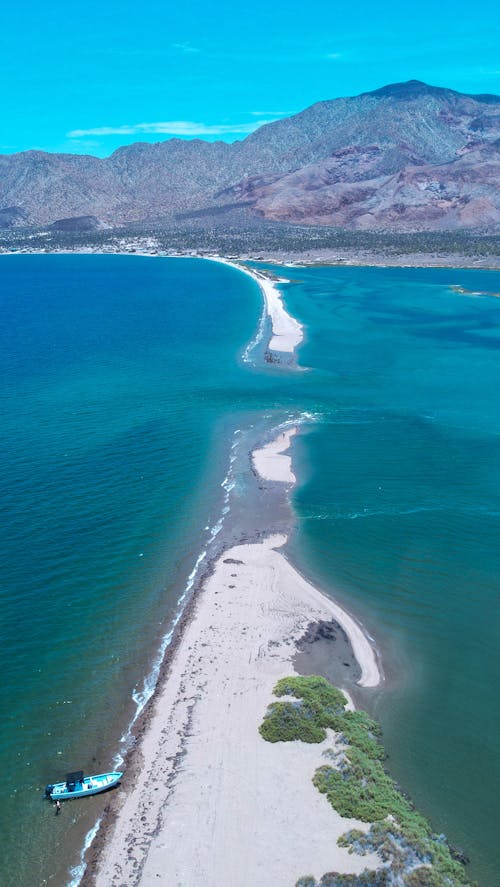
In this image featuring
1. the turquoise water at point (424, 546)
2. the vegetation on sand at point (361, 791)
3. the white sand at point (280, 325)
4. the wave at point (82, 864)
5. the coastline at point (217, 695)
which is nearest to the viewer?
the vegetation on sand at point (361, 791)

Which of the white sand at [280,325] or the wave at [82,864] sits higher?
the white sand at [280,325]

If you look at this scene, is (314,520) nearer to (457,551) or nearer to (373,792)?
(457,551)

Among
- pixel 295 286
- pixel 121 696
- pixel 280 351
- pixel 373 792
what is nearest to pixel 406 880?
pixel 373 792

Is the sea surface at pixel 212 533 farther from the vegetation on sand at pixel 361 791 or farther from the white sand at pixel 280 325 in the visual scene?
the white sand at pixel 280 325

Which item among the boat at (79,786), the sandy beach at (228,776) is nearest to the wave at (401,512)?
the sandy beach at (228,776)

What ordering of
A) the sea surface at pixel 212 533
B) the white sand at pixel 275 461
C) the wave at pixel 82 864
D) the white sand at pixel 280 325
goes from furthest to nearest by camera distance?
the white sand at pixel 280 325 < the white sand at pixel 275 461 < the sea surface at pixel 212 533 < the wave at pixel 82 864

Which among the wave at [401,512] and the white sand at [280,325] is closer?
the wave at [401,512]

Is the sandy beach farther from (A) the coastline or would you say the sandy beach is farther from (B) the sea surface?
(B) the sea surface

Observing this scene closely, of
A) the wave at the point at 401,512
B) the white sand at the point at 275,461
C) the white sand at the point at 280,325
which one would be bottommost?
the wave at the point at 401,512
